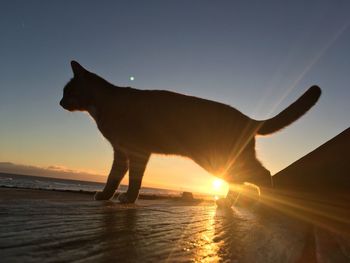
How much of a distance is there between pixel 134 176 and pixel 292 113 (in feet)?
7.95

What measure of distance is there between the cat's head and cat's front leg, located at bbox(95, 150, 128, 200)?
1235 mm

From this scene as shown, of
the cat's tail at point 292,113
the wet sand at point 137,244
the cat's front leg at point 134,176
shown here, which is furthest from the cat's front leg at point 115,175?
the wet sand at point 137,244

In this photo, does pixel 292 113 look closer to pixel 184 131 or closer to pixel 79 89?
pixel 184 131

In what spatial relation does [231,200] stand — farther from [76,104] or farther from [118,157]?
[76,104]

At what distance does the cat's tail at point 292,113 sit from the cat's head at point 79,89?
9.71 feet

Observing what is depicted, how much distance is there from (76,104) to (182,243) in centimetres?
540

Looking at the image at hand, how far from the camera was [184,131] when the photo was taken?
5270 millimetres

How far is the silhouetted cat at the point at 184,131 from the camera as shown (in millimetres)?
5105

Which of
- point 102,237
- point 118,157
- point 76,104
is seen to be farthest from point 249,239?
point 76,104

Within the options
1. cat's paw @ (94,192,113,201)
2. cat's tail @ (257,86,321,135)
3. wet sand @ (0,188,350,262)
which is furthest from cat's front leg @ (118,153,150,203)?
wet sand @ (0,188,350,262)

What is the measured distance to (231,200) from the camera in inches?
203

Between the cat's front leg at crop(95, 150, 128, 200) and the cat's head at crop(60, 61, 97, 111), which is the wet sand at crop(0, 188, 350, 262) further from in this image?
the cat's head at crop(60, 61, 97, 111)

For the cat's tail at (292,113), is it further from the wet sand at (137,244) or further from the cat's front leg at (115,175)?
the wet sand at (137,244)

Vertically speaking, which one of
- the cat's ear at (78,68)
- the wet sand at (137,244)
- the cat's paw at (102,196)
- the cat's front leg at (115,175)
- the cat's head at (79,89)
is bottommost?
the wet sand at (137,244)
